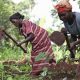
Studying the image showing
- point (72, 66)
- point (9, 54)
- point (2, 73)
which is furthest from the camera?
point (9, 54)

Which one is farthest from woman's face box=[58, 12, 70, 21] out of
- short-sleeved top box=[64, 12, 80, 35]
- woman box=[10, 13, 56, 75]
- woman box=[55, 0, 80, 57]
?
woman box=[10, 13, 56, 75]

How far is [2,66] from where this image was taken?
677 cm

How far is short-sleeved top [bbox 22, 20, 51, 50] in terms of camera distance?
6.65m

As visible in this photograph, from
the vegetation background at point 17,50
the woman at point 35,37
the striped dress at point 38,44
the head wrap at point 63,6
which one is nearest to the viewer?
the head wrap at point 63,6

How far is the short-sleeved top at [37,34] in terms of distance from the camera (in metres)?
6.65

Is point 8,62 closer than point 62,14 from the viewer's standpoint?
No

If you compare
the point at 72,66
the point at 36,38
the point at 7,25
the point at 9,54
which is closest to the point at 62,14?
the point at 72,66

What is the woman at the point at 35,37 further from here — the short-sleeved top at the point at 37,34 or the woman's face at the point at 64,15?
the woman's face at the point at 64,15

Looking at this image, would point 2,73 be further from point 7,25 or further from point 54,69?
point 7,25

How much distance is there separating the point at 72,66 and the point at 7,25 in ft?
33.6

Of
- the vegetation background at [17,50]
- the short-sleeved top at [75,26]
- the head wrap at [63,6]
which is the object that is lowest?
the vegetation background at [17,50]

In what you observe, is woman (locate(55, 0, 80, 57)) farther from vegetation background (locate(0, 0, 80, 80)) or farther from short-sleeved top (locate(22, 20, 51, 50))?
short-sleeved top (locate(22, 20, 51, 50))

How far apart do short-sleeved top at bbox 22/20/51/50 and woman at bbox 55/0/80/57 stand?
1296 mm

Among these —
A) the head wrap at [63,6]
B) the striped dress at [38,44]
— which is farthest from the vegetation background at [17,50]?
the head wrap at [63,6]
